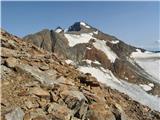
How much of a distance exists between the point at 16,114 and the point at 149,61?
75.6m

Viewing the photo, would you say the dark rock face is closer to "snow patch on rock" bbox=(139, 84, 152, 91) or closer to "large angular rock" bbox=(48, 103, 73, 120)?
"snow patch on rock" bbox=(139, 84, 152, 91)

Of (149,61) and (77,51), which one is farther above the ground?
(77,51)

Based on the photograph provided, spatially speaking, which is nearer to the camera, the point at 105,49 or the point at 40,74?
the point at 40,74

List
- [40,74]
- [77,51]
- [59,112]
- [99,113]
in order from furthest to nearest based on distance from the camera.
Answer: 1. [77,51]
2. [40,74]
3. [99,113]
4. [59,112]

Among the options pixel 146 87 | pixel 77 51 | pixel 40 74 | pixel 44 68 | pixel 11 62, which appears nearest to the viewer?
pixel 11 62

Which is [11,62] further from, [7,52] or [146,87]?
[146,87]


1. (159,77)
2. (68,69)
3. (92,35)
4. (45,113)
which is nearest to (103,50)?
(92,35)

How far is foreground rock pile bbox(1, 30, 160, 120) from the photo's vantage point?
20.1 m

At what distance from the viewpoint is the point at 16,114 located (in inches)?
750

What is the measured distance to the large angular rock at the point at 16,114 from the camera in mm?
18658

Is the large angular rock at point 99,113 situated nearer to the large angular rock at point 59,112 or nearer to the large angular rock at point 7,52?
the large angular rock at point 59,112

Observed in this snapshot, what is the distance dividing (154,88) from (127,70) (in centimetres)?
874

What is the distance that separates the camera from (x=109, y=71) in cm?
7125

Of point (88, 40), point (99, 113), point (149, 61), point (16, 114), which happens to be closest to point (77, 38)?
point (88, 40)
